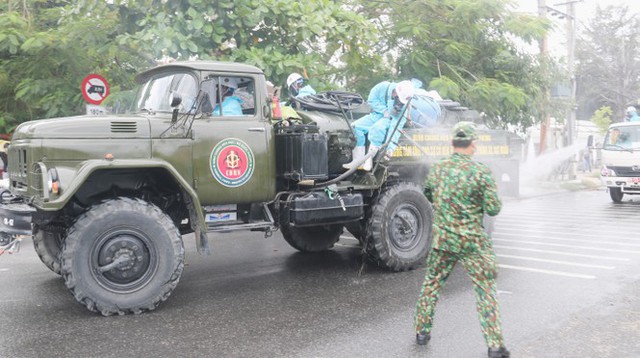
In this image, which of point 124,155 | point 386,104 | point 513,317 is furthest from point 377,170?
point 124,155

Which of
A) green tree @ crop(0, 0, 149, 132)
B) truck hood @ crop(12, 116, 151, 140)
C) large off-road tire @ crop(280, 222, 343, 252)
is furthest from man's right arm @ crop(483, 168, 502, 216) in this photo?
green tree @ crop(0, 0, 149, 132)

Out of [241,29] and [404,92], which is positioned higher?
→ [241,29]

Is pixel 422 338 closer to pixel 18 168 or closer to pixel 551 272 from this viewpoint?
pixel 551 272

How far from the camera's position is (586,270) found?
24.9 feet

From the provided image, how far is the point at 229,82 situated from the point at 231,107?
0.90 feet

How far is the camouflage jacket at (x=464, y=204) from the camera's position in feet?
14.8

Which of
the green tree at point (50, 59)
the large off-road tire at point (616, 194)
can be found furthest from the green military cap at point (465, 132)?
the large off-road tire at point (616, 194)

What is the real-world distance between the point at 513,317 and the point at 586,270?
256cm

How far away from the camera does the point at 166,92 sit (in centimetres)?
648

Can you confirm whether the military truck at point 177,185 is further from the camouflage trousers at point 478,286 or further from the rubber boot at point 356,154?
the camouflage trousers at point 478,286

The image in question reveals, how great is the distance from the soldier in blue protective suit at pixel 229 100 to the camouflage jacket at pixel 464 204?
8.99 feet

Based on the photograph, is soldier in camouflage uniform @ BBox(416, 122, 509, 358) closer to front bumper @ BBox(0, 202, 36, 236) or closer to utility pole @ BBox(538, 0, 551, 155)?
front bumper @ BBox(0, 202, 36, 236)

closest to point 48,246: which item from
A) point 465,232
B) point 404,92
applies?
point 404,92

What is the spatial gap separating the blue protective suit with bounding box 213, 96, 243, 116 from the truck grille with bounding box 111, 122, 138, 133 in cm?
89
